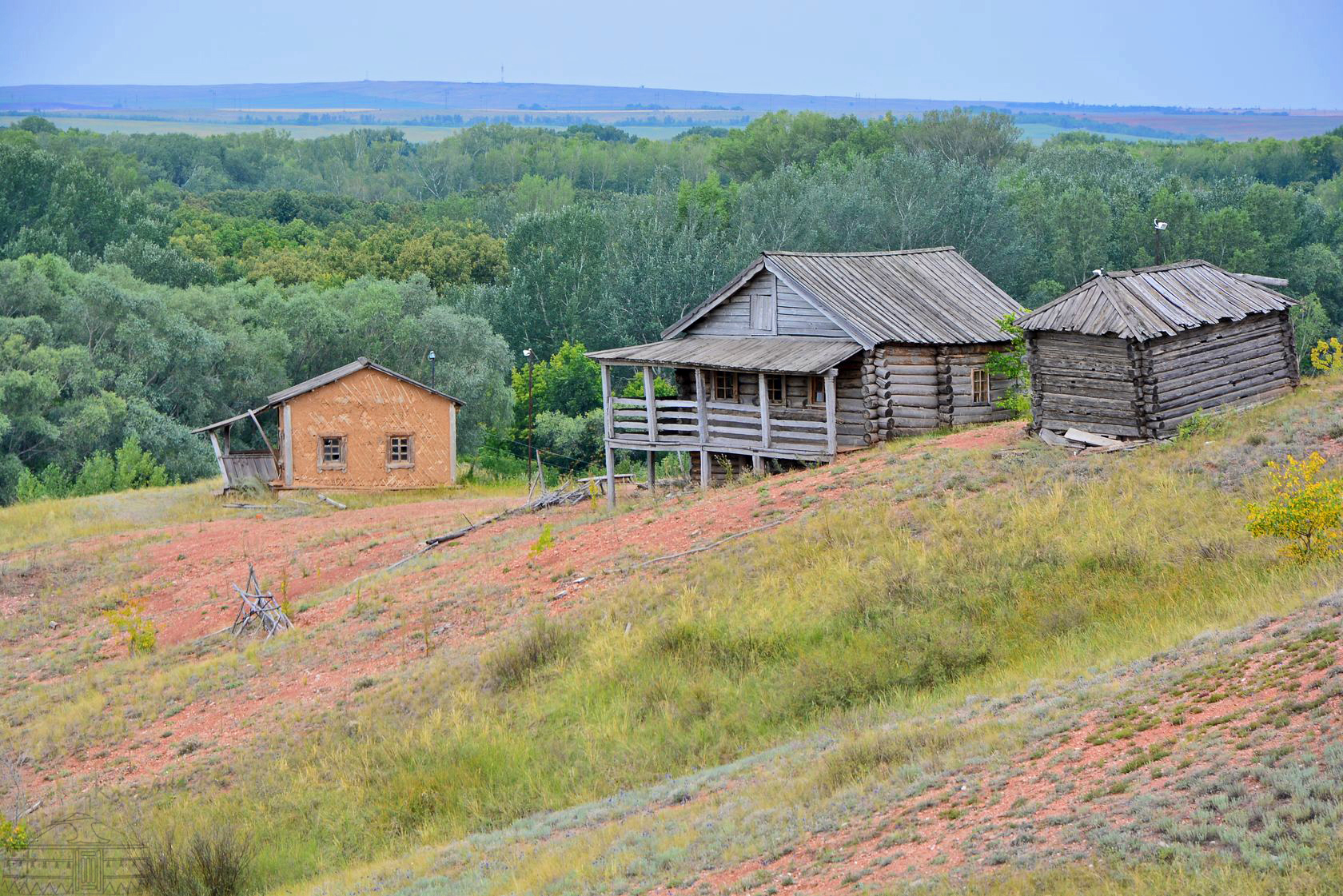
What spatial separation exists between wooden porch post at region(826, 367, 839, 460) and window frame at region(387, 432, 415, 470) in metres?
15.7

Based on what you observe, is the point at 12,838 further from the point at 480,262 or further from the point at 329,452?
the point at 480,262

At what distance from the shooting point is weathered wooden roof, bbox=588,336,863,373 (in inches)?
1158

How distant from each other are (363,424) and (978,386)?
17926 mm

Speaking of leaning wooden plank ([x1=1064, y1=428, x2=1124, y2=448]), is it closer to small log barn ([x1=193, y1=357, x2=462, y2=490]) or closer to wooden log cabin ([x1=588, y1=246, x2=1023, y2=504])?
wooden log cabin ([x1=588, y1=246, x2=1023, y2=504])

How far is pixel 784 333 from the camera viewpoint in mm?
32219

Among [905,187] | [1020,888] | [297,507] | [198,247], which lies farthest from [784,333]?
[198,247]

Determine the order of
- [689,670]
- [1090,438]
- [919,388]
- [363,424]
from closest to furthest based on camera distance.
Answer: [689,670], [1090,438], [919,388], [363,424]

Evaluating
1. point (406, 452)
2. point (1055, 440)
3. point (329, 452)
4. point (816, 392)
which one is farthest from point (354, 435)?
point (1055, 440)

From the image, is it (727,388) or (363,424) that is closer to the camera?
(727,388)

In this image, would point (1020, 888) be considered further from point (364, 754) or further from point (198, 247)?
point (198, 247)

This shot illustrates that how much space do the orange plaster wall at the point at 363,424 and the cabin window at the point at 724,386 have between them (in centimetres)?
1117

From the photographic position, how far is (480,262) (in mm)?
81875

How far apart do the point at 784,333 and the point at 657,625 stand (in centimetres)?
1358

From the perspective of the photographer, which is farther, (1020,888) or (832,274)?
(832,274)
